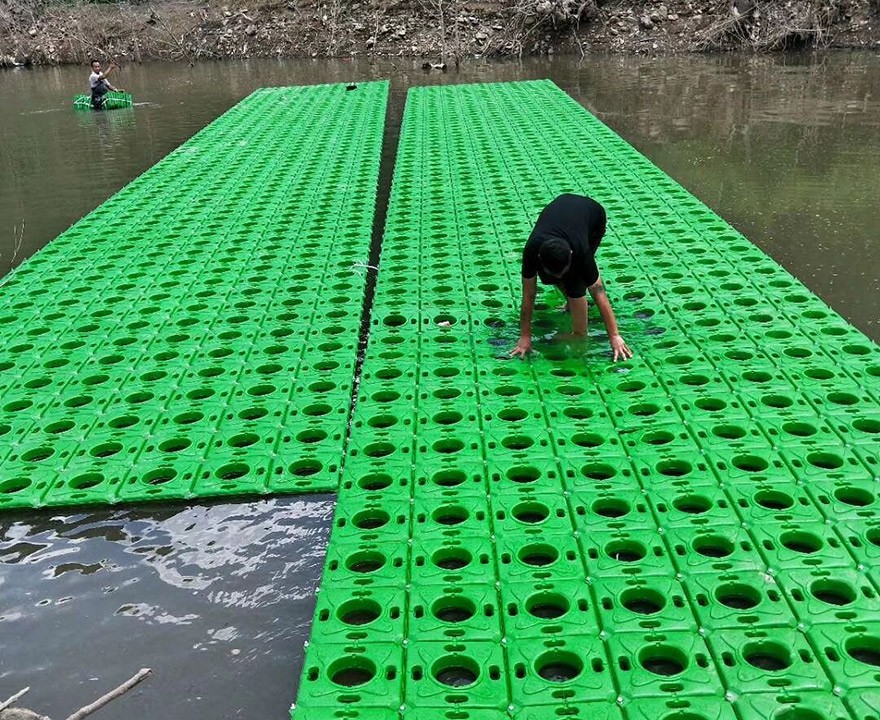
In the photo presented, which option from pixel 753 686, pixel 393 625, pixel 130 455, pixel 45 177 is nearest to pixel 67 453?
pixel 130 455

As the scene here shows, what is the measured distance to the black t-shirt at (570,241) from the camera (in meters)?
4.94

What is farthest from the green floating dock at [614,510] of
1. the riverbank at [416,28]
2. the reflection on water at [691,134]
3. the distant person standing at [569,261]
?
the riverbank at [416,28]

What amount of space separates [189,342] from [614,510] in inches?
139

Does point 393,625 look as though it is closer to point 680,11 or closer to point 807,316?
point 807,316

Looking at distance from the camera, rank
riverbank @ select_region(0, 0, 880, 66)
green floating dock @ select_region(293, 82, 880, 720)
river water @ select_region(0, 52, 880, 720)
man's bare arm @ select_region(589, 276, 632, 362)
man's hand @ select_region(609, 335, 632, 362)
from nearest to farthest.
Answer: green floating dock @ select_region(293, 82, 880, 720), river water @ select_region(0, 52, 880, 720), man's bare arm @ select_region(589, 276, 632, 362), man's hand @ select_region(609, 335, 632, 362), riverbank @ select_region(0, 0, 880, 66)

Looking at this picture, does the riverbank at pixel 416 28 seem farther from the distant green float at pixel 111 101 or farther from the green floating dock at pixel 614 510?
the green floating dock at pixel 614 510

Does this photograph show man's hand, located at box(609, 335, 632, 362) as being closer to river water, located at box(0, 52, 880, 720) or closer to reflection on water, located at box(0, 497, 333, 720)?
river water, located at box(0, 52, 880, 720)

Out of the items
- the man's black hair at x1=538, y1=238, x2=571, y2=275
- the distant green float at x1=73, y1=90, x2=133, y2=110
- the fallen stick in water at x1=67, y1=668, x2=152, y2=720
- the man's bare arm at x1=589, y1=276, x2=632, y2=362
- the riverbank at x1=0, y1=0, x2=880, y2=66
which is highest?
the riverbank at x1=0, y1=0, x2=880, y2=66

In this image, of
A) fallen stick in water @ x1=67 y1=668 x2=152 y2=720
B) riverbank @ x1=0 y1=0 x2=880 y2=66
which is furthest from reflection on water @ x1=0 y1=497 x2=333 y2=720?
riverbank @ x1=0 y1=0 x2=880 y2=66

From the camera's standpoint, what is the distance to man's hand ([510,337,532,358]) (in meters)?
5.49

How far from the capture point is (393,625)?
3471mm

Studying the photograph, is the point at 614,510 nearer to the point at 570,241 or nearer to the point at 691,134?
the point at 570,241

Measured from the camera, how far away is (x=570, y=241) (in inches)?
194

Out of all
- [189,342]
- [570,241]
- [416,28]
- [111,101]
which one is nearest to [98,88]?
[111,101]
